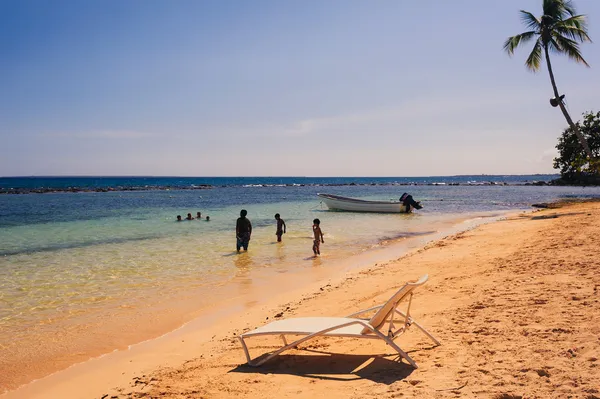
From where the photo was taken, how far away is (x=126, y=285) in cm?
1059

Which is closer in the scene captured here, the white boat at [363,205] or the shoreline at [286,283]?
the shoreline at [286,283]

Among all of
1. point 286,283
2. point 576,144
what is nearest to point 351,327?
point 286,283

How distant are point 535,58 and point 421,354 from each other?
27.6 m

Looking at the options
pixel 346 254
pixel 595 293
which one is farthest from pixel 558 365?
pixel 346 254

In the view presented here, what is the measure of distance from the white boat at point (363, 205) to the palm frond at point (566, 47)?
1428 centimetres

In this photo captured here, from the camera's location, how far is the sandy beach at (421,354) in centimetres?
405

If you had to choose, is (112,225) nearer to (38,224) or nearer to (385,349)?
(38,224)

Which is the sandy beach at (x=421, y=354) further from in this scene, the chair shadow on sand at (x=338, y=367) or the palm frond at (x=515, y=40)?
the palm frond at (x=515, y=40)

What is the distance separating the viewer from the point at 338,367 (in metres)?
4.87

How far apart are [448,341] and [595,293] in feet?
8.98

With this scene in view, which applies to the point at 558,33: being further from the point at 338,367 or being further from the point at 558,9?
the point at 338,367

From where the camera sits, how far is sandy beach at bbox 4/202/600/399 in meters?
4.05

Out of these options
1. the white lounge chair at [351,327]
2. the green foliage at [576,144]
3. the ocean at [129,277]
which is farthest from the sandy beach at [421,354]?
the green foliage at [576,144]

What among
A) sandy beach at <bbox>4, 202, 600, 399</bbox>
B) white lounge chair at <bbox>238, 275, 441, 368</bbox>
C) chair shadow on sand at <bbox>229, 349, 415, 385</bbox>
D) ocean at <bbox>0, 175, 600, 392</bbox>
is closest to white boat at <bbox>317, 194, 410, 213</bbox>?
ocean at <bbox>0, 175, 600, 392</bbox>
